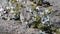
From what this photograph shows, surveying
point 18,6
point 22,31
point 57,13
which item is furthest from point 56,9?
point 22,31

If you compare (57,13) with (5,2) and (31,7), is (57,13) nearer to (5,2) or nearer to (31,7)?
(31,7)

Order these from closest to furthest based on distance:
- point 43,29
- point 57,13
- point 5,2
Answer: point 43,29
point 57,13
point 5,2

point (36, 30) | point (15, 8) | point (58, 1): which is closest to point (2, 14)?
point (15, 8)

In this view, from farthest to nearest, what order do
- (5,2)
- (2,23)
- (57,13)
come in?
(5,2), (57,13), (2,23)

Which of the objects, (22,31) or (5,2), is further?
(5,2)

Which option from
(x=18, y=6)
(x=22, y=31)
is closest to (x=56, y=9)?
(x=18, y=6)

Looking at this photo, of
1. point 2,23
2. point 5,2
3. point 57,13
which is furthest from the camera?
point 5,2

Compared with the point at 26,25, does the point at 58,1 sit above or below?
above

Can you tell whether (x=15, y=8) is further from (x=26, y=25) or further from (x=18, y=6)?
(x=26, y=25)

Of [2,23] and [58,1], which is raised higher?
[58,1]

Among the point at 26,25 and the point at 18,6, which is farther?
the point at 18,6
